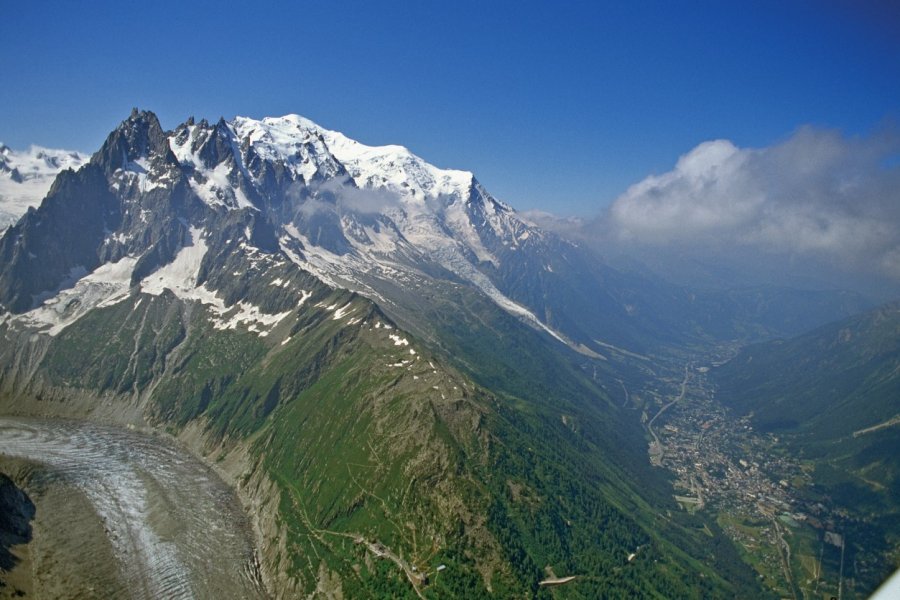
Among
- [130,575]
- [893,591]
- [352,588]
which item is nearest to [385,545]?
[352,588]

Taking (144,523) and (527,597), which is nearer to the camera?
(527,597)

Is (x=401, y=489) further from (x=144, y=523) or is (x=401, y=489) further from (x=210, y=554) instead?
(x=144, y=523)

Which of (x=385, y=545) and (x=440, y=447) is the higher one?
(x=440, y=447)

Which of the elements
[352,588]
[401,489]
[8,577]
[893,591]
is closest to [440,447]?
[401,489]

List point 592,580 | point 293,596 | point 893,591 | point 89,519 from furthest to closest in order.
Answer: point 89,519
point 592,580
point 293,596
point 893,591

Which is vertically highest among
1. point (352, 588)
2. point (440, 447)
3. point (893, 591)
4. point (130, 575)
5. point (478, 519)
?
point (893, 591)

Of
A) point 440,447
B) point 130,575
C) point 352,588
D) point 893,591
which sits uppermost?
point 893,591

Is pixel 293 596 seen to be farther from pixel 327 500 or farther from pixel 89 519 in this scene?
pixel 89 519

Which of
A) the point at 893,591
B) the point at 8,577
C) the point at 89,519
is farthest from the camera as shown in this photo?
the point at 89,519

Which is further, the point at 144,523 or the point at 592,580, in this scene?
the point at 144,523
